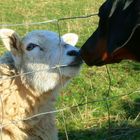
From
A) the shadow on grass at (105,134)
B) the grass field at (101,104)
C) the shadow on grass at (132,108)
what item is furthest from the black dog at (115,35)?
the shadow on grass at (132,108)

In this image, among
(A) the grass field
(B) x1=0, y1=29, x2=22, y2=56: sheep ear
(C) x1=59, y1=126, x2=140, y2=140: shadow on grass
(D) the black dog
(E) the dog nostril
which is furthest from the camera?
(A) the grass field

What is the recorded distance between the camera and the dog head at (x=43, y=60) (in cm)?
460

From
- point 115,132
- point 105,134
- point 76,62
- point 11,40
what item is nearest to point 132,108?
point 115,132

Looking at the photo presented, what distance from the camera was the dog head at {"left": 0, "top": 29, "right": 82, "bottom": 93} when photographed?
4.60 meters

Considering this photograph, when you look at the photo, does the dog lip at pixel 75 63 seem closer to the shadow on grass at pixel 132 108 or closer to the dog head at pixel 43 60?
the dog head at pixel 43 60

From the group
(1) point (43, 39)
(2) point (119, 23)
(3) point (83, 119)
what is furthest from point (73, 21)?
(2) point (119, 23)

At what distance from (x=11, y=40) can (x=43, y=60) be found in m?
0.36

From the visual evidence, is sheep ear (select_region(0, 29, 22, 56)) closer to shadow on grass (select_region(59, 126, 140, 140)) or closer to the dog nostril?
the dog nostril

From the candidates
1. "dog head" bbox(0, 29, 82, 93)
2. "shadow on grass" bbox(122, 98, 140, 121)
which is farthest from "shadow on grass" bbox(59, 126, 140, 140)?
"dog head" bbox(0, 29, 82, 93)

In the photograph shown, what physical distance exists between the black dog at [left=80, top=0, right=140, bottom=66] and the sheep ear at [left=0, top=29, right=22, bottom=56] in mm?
634

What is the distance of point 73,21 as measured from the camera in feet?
35.7

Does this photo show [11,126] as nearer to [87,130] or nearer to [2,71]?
[2,71]

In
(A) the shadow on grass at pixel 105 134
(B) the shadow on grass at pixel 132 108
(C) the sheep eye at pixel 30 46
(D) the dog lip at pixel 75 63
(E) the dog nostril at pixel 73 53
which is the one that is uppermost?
(C) the sheep eye at pixel 30 46

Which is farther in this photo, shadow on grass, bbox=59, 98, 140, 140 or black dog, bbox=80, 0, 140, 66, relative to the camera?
shadow on grass, bbox=59, 98, 140, 140
